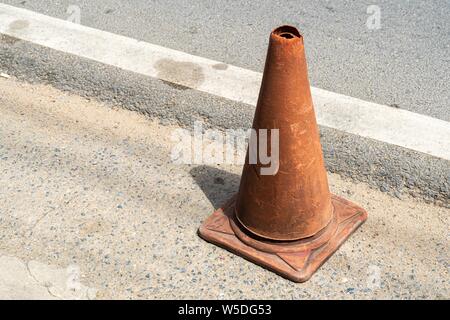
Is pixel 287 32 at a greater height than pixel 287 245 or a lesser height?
greater

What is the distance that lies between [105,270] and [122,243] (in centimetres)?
20

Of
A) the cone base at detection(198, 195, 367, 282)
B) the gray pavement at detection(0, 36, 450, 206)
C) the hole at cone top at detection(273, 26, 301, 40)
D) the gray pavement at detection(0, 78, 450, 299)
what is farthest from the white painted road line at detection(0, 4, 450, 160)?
the hole at cone top at detection(273, 26, 301, 40)

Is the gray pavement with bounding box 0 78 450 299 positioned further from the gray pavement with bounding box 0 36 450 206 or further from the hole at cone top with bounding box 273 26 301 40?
the hole at cone top with bounding box 273 26 301 40

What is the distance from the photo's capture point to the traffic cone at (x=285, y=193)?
2.81 meters

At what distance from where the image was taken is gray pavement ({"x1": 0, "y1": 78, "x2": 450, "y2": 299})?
292 centimetres

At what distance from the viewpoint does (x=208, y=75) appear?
4.29 metres

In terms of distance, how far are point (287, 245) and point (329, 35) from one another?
236 cm

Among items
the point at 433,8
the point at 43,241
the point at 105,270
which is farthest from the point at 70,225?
the point at 433,8

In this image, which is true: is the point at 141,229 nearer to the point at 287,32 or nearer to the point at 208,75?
the point at 287,32

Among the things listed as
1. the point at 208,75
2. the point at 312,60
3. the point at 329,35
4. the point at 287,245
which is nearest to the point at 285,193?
the point at 287,245

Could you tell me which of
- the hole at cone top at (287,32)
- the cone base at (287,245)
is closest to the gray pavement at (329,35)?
the cone base at (287,245)

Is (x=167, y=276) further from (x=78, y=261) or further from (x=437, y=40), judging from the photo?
(x=437, y=40)

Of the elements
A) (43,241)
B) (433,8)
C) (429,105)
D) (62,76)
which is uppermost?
(433,8)

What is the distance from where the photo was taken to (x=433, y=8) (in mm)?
5336
